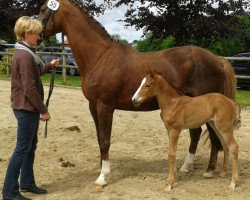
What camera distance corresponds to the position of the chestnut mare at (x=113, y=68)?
16.9ft

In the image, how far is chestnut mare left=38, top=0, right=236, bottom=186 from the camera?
5.15 metres

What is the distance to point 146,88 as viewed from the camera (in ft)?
15.8

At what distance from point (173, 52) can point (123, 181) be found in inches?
72.0

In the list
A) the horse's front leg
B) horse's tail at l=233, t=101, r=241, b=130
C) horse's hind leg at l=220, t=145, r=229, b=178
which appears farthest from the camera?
horse's hind leg at l=220, t=145, r=229, b=178

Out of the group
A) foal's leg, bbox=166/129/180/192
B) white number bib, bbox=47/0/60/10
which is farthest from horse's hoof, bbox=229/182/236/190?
white number bib, bbox=47/0/60/10

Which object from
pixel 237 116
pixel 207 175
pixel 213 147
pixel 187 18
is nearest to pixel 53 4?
pixel 237 116

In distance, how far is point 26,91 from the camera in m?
4.25

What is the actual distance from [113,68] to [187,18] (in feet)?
46.3

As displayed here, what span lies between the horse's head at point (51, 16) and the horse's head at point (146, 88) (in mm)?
1427

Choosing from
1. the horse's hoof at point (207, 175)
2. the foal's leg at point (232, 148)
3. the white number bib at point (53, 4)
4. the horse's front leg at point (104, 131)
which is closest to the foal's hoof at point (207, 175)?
the horse's hoof at point (207, 175)

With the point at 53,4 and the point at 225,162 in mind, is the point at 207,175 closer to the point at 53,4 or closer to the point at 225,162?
the point at 225,162

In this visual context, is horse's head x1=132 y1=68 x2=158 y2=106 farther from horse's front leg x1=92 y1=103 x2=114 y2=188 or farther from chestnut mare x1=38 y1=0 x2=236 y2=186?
horse's front leg x1=92 y1=103 x2=114 y2=188

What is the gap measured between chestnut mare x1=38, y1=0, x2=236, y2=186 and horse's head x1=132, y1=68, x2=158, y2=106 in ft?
1.36

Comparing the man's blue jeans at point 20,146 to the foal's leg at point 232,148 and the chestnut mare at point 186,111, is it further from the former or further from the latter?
the foal's leg at point 232,148
